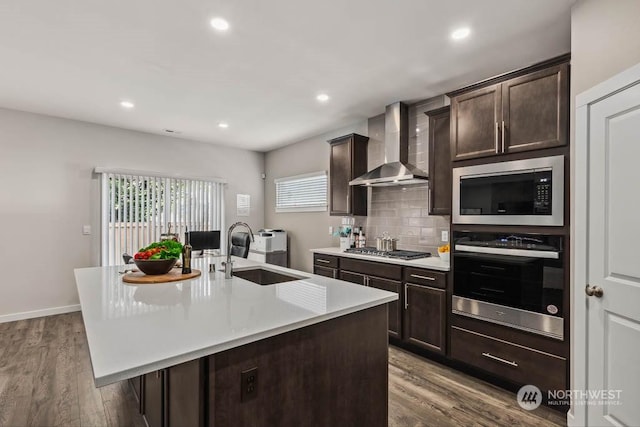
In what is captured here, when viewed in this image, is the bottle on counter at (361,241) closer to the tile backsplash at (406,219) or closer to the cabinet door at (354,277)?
the tile backsplash at (406,219)

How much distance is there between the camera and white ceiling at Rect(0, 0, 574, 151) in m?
2.09

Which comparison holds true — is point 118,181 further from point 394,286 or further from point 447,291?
point 447,291

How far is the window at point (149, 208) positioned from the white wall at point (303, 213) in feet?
3.22

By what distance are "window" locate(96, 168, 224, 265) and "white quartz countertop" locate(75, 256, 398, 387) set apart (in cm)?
268

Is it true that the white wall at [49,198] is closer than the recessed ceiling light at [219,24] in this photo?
No

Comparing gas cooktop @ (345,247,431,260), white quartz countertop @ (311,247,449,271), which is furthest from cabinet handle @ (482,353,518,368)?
gas cooktop @ (345,247,431,260)

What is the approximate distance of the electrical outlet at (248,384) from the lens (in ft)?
3.91

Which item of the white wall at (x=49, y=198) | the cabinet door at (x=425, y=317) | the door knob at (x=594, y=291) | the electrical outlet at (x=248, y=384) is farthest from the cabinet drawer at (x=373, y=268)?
the white wall at (x=49, y=198)

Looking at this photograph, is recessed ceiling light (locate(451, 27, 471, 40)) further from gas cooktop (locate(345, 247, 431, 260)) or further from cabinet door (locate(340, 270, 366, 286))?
cabinet door (locate(340, 270, 366, 286))

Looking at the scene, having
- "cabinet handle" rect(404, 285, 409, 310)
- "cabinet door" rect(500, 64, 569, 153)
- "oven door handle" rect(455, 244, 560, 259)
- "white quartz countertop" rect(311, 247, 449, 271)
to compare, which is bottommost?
"cabinet handle" rect(404, 285, 409, 310)

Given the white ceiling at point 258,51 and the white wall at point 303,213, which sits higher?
the white ceiling at point 258,51

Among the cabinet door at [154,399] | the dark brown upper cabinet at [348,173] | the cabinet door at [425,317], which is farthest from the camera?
the dark brown upper cabinet at [348,173]

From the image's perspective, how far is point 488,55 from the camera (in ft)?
8.60

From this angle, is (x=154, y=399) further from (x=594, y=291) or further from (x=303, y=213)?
(x=303, y=213)
